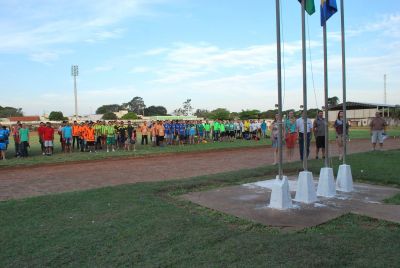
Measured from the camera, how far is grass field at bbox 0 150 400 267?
13.9 ft

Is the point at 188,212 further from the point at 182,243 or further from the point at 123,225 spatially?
the point at 182,243

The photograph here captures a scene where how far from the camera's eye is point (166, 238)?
5.00m

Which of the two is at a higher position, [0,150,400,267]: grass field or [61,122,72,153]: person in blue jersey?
[61,122,72,153]: person in blue jersey

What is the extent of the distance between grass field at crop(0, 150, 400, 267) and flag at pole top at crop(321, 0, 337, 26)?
3.89 m

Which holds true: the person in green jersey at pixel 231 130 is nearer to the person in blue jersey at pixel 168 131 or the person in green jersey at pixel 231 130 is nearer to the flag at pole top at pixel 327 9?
the person in blue jersey at pixel 168 131

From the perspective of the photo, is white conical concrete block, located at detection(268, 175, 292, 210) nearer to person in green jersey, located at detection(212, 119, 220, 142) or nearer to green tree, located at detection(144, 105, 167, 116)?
person in green jersey, located at detection(212, 119, 220, 142)

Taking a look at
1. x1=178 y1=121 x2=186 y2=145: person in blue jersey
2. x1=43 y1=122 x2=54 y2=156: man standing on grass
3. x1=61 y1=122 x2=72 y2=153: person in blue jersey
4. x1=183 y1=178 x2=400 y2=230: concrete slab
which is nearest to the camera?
x1=183 y1=178 x2=400 y2=230: concrete slab

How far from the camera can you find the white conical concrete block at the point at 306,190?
6.92 metres

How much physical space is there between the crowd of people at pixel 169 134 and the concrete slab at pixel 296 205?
11.4ft

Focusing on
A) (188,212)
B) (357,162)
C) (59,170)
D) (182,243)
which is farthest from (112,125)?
(182,243)

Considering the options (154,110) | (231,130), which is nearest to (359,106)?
(231,130)

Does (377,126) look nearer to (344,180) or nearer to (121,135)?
(344,180)

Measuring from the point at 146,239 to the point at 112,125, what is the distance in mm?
A: 15844

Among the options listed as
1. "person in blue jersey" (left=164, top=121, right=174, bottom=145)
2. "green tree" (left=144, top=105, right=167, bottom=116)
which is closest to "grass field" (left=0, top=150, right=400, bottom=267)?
"person in blue jersey" (left=164, top=121, right=174, bottom=145)
